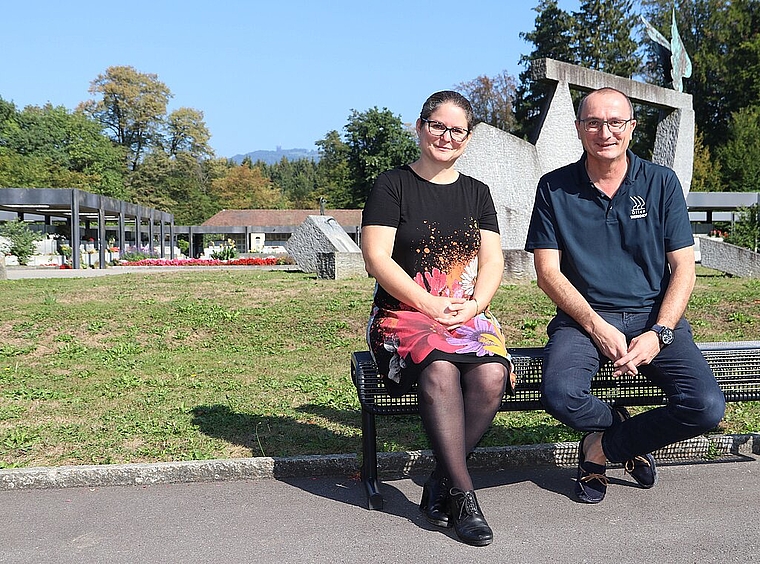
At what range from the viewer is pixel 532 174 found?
13.2m

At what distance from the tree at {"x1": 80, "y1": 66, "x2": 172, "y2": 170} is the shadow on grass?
7320 cm

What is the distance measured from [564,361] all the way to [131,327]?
5679 mm

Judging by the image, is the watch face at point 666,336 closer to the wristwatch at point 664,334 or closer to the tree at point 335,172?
the wristwatch at point 664,334

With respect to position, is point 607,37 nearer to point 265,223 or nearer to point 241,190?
point 265,223

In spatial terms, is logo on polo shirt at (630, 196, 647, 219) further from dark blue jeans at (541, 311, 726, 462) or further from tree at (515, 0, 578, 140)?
tree at (515, 0, 578, 140)

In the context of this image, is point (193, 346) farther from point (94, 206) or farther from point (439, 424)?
point (94, 206)

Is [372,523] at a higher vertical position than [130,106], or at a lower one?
lower

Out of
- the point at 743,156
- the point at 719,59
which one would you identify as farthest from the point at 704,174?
the point at 719,59

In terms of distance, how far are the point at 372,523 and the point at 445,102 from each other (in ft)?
6.33

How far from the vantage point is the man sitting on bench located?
3561mm

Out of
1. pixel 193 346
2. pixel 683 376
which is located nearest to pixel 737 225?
pixel 193 346

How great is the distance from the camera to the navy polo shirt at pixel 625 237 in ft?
12.4

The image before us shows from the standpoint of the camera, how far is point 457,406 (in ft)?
11.0

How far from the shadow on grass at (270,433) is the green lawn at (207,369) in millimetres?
12
